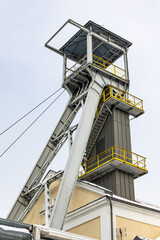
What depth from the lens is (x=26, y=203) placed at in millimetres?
23328

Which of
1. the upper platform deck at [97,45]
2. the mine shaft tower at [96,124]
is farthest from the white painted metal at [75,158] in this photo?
the upper platform deck at [97,45]

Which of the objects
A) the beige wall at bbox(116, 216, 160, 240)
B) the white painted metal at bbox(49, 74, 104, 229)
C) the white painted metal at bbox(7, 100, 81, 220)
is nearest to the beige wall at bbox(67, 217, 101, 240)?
the beige wall at bbox(116, 216, 160, 240)

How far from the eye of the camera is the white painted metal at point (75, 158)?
18.9m

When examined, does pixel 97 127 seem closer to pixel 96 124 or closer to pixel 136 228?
pixel 96 124

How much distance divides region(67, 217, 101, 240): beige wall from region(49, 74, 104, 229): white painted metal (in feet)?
6.37

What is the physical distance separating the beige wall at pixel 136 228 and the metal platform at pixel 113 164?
3880 mm

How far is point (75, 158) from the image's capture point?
20.6 meters

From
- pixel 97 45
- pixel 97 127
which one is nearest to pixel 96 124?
pixel 97 127

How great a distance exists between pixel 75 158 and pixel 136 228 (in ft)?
17.4

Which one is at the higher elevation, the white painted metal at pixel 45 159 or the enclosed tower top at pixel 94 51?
the enclosed tower top at pixel 94 51

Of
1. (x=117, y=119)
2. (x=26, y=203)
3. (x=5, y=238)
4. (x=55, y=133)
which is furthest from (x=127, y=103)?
(x=5, y=238)

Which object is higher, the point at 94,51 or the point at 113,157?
the point at 94,51

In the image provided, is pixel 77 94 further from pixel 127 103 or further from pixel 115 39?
pixel 115 39

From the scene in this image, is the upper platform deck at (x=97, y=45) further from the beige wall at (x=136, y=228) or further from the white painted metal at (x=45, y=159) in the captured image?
the beige wall at (x=136, y=228)
